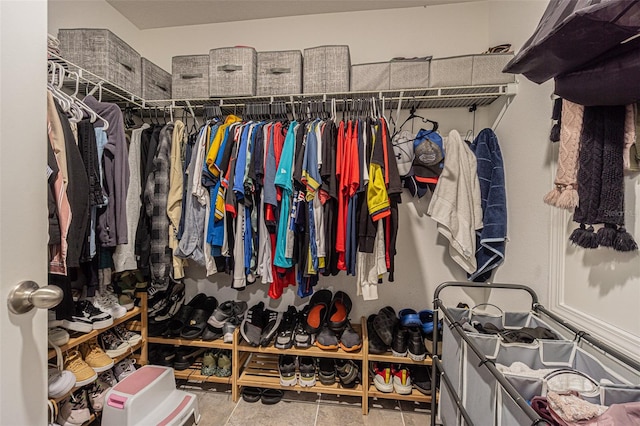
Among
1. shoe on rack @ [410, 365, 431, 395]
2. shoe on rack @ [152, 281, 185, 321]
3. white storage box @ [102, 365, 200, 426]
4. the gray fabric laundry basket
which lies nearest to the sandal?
white storage box @ [102, 365, 200, 426]

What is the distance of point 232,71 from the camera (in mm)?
1685

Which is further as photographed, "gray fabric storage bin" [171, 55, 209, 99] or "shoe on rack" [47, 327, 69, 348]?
"gray fabric storage bin" [171, 55, 209, 99]

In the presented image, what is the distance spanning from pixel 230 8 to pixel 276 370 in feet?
8.26

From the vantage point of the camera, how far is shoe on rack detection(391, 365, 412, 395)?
5.21ft

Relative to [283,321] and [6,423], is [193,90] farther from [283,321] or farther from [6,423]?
[6,423]

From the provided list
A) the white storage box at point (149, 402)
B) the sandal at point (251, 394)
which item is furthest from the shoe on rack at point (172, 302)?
the sandal at point (251, 394)

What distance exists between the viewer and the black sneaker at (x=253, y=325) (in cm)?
169

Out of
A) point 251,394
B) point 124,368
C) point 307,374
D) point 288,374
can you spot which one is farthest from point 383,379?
point 124,368

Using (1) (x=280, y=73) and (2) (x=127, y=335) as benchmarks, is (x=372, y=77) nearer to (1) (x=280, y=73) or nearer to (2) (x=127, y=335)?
(1) (x=280, y=73)

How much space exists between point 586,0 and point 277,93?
1.39m

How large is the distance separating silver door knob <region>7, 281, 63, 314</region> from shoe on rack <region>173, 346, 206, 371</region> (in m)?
1.62

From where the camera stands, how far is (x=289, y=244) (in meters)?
1.46

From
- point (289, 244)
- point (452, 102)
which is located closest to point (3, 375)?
point (289, 244)

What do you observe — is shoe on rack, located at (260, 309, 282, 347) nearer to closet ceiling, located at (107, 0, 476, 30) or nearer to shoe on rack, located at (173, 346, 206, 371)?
shoe on rack, located at (173, 346, 206, 371)
